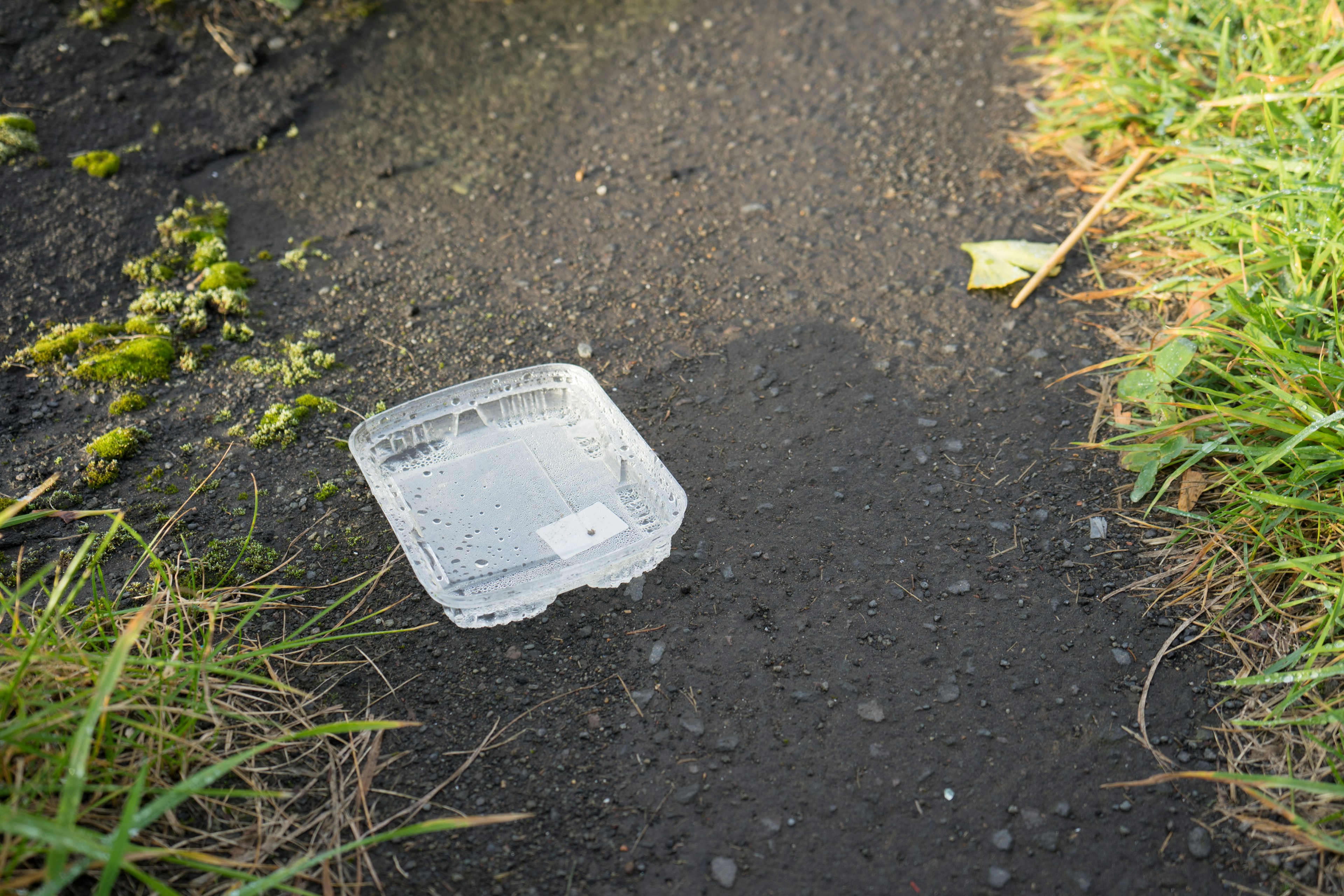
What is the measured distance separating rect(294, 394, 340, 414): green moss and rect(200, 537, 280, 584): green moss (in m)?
0.49

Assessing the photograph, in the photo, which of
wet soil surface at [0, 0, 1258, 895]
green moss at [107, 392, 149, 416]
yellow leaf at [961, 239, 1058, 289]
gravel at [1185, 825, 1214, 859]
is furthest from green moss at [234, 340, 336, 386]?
gravel at [1185, 825, 1214, 859]

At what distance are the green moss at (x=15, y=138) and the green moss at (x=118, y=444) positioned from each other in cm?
161

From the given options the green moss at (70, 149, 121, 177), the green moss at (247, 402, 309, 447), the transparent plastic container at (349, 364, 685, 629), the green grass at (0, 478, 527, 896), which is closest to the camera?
the green grass at (0, 478, 527, 896)

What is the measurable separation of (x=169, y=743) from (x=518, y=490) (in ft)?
3.18

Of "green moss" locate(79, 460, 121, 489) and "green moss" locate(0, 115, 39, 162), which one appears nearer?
"green moss" locate(79, 460, 121, 489)

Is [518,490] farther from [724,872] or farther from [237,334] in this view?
[237,334]

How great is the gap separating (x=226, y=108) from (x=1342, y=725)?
428cm

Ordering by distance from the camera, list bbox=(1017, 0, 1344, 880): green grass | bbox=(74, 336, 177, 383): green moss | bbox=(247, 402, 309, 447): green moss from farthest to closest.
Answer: bbox=(74, 336, 177, 383): green moss, bbox=(247, 402, 309, 447): green moss, bbox=(1017, 0, 1344, 880): green grass

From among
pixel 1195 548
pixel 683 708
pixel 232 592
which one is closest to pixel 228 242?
pixel 232 592

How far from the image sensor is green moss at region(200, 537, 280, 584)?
2148mm

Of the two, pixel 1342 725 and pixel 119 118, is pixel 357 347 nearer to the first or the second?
pixel 119 118

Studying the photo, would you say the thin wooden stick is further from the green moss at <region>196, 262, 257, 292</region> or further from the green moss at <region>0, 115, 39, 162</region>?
the green moss at <region>0, 115, 39, 162</region>

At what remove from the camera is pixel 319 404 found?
2592 mm

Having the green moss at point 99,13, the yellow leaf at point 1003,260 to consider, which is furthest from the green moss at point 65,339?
the yellow leaf at point 1003,260
